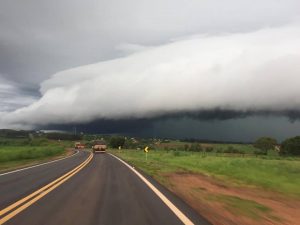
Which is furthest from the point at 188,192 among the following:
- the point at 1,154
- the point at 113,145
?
the point at 113,145

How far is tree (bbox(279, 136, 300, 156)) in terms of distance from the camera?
124625mm

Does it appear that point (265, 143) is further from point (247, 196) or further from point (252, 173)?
point (247, 196)

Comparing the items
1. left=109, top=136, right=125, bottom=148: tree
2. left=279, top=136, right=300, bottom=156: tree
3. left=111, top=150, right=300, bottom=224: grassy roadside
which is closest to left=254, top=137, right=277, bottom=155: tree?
left=279, top=136, right=300, bottom=156: tree

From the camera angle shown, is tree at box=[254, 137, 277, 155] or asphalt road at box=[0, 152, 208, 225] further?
tree at box=[254, 137, 277, 155]

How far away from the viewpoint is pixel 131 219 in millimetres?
9000

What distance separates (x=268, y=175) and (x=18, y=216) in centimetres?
2265

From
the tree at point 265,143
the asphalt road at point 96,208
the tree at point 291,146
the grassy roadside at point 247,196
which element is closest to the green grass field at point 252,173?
→ the grassy roadside at point 247,196

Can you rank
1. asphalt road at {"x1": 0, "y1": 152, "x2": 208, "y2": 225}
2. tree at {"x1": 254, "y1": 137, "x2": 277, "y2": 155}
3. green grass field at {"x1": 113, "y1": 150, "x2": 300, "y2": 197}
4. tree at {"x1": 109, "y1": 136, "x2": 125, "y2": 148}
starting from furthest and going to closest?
1. tree at {"x1": 254, "y1": 137, "x2": 277, "y2": 155}
2. tree at {"x1": 109, "y1": 136, "x2": 125, "y2": 148}
3. green grass field at {"x1": 113, "y1": 150, "x2": 300, "y2": 197}
4. asphalt road at {"x1": 0, "y1": 152, "x2": 208, "y2": 225}

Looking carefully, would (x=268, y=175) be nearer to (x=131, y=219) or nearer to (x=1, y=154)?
(x=131, y=219)

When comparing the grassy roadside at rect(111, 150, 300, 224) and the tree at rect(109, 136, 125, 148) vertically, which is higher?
the tree at rect(109, 136, 125, 148)

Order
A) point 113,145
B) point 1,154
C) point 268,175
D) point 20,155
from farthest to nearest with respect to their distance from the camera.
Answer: point 113,145 < point 20,155 < point 1,154 < point 268,175

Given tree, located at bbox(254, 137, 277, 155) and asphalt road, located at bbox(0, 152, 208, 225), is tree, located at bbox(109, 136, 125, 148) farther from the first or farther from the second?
asphalt road, located at bbox(0, 152, 208, 225)

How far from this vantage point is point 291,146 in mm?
126875

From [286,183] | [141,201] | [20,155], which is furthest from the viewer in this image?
[20,155]
